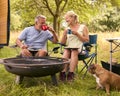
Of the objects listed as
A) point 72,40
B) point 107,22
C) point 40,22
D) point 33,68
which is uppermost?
point 107,22

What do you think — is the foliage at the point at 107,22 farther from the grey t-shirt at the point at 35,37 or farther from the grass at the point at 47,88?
the grass at the point at 47,88

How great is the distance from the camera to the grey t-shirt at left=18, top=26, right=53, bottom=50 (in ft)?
17.4

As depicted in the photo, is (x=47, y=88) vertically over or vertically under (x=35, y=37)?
under

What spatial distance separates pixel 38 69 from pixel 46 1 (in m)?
10.2

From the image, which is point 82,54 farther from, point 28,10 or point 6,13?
point 28,10

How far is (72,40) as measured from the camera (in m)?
5.23

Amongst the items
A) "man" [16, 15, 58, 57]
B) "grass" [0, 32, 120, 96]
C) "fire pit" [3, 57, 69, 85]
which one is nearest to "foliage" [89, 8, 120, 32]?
"man" [16, 15, 58, 57]

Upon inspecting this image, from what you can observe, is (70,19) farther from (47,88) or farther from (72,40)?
(47,88)

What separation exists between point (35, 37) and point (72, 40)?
0.57 meters

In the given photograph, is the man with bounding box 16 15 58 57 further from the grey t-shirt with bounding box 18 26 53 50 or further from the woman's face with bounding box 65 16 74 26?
the woman's face with bounding box 65 16 74 26

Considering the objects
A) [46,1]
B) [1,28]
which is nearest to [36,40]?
[1,28]

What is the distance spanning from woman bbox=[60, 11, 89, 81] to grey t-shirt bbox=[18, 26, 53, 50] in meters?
0.29

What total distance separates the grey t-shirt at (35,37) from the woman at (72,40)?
289mm

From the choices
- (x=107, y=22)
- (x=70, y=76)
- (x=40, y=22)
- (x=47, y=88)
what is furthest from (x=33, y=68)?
(x=107, y=22)
